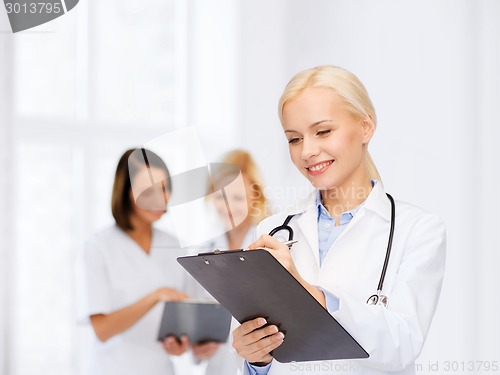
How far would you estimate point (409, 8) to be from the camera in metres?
2.70

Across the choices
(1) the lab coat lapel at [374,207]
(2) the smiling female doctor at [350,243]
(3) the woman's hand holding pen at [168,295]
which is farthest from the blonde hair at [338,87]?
(3) the woman's hand holding pen at [168,295]

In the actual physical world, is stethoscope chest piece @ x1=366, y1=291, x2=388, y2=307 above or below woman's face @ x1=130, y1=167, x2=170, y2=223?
above

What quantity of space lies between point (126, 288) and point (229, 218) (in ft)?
1.39

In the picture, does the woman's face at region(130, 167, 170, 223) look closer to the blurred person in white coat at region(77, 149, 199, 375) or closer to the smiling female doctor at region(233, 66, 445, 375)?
the blurred person in white coat at region(77, 149, 199, 375)

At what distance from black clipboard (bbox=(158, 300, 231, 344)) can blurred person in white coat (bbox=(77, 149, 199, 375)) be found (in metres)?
0.03

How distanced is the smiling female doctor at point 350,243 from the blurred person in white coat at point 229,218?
3.24 ft

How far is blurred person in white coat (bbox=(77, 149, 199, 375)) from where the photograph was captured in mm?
2545

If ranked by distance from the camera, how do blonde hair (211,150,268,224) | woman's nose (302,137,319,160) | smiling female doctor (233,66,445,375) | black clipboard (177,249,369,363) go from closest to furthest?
black clipboard (177,249,369,363), smiling female doctor (233,66,445,375), woman's nose (302,137,319,160), blonde hair (211,150,268,224)

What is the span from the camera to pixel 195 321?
262 centimetres

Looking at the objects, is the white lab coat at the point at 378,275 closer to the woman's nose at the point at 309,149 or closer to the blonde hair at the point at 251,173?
the woman's nose at the point at 309,149

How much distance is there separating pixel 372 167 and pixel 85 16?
1.59 m

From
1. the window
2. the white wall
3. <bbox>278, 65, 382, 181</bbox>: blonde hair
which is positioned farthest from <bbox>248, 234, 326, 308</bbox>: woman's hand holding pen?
the white wall

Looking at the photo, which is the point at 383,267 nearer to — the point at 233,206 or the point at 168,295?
the point at 233,206

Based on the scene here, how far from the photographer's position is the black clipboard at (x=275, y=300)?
46.0 inches
